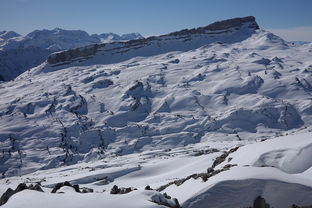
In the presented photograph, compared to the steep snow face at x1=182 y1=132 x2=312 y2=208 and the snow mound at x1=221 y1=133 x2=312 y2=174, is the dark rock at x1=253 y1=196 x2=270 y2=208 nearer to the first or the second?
the steep snow face at x1=182 y1=132 x2=312 y2=208

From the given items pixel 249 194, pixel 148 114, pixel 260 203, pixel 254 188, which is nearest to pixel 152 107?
pixel 148 114

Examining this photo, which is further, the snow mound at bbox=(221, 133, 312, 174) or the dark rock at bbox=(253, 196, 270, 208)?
the snow mound at bbox=(221, 133, 312, 174)

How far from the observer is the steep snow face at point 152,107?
124m

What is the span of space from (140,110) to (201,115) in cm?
2530

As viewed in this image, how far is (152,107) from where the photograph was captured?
491 feet

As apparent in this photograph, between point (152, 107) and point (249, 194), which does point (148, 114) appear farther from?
point (249, 194)

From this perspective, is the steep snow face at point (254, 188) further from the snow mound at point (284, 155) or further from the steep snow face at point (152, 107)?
the steep snow face at point (152, 107)

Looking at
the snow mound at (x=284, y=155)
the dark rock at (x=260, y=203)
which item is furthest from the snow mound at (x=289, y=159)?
the dark rock at (x=260, y=203)

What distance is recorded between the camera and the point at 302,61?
587 feet

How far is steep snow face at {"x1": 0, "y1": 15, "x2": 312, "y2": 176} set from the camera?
124 m

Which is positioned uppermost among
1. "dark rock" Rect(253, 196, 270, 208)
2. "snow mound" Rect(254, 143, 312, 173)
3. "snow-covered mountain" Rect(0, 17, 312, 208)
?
"snow mound" Rect(254, 143, 312, 173)

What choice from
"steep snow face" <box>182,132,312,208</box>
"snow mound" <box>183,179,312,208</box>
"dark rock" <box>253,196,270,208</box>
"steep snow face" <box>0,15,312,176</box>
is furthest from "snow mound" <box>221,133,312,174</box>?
"steep snow face" <box>0,15,312,176</box>

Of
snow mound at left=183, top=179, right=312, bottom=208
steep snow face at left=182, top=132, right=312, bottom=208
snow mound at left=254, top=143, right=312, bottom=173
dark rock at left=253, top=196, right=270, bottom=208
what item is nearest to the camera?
dark rock at left=253, top=196, right=270, bottom=208

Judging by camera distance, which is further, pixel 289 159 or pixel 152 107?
pixel 152 107
